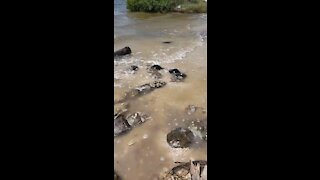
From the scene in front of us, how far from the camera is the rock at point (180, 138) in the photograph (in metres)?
3.67

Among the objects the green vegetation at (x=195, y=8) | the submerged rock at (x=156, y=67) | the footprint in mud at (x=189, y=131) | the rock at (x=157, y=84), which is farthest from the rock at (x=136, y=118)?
the green vegetation at (x=195, y=8)

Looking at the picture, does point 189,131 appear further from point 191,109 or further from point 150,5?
point 150,5

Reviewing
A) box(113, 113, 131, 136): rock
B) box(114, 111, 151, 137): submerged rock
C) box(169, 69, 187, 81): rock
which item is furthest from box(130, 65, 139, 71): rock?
box(113, 113, 131, 136): rock

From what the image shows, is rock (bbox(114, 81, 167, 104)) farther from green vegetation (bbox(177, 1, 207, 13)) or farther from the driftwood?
green vegetation (bbox(177, 1, 207, 13))

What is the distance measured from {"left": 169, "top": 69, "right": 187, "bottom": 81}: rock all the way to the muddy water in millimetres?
112

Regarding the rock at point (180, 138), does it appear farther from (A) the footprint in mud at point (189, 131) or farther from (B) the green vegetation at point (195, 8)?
(B) the green vegetation at point (195, 8)

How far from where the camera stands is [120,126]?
4062mm

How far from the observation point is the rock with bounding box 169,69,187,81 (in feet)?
19.2

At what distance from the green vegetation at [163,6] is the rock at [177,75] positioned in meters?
9.79
